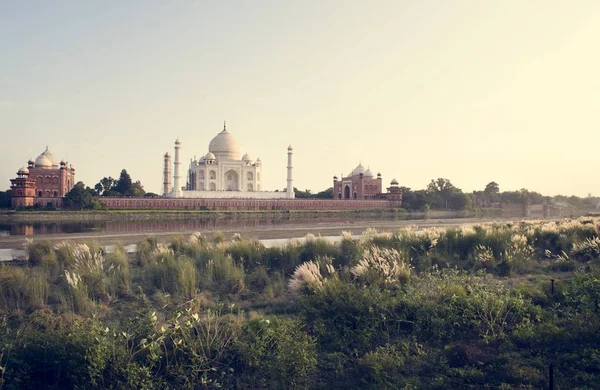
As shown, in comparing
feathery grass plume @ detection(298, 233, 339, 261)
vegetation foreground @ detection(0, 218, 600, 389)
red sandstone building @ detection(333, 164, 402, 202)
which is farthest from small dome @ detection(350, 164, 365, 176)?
vegetation foreground @ detection(0, 218, 600, 389)

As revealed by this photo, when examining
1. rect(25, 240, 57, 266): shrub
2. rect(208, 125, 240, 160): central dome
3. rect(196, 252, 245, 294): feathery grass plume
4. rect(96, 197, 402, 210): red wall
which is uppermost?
rect(208, 125, 240, 160): central dome

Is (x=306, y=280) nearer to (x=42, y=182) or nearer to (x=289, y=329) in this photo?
(x=289, y=329)

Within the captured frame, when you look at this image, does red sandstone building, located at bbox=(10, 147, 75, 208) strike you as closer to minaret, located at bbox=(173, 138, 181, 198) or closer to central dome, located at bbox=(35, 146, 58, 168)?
central dome, located at bbox=(35, 146, 58, 168)

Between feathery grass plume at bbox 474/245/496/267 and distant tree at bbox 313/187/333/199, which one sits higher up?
distant tree at bbox 313/187/333/199

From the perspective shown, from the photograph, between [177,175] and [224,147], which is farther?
[224,147]

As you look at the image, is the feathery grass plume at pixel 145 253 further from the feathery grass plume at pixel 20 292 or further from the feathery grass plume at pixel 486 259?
the feathery grass plume at pixel 486 259

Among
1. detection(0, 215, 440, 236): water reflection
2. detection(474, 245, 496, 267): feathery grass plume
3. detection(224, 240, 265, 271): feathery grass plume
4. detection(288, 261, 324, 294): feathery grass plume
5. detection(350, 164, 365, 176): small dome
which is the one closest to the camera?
detection(288, 261, 324, 294): feathery grass plume

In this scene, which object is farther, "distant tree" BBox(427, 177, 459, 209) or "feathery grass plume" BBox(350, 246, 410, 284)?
"distant tree" BBox(427, 177, 459, 209)

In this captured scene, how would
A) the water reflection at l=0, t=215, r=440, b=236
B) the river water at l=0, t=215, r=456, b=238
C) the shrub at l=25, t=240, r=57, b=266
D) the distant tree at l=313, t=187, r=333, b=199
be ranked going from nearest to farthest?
the shrub at l=25, t=240, r=57, b=266 → the river water at l=0, t=215, r=456, b=238 → the water reflection at l=0, t=215, r=440, b=236 → the distant tree at l=313, t=187, r=333, b=199

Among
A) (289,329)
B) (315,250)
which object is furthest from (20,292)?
(315,250)
